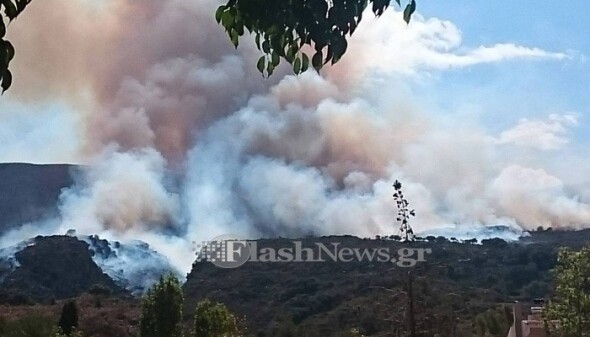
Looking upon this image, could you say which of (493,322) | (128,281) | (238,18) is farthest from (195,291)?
(238,18)

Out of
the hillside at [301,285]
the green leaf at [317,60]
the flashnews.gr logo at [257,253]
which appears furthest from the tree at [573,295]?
the flashnews.gr logo at [257,253]

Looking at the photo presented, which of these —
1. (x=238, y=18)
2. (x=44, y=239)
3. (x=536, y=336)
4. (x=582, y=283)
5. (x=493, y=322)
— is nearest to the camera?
(x=238, y=18)

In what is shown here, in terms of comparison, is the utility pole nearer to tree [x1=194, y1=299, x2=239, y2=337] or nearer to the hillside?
tree [x1=194, y1=299, x2=239, y2=337]

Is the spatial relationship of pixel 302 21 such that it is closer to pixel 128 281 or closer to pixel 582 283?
pixel 582 283

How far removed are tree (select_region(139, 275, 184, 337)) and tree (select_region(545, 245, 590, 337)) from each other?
8440mm

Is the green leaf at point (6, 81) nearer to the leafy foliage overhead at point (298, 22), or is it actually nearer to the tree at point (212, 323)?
the leafy foliage overhead at point (298, 22)

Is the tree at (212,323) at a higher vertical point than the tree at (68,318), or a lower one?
lower

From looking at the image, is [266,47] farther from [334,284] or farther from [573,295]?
[334,284]

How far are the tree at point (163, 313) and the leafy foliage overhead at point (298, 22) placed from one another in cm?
1538

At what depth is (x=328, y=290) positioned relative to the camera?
41.2 metres

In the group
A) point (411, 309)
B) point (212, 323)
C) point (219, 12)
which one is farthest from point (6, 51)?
point (212, 323)

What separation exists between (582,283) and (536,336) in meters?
6.36

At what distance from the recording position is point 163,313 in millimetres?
16703

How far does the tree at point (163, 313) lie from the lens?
16641 millimetres
